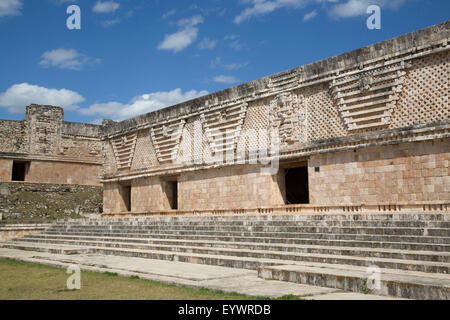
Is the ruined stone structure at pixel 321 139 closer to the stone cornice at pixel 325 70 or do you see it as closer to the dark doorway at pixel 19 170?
the stone cornice at pixel 325 70

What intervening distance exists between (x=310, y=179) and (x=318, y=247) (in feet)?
12.5

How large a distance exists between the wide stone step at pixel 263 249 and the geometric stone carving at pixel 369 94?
3901 mm

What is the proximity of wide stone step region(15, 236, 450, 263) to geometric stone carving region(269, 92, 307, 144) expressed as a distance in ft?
12.8

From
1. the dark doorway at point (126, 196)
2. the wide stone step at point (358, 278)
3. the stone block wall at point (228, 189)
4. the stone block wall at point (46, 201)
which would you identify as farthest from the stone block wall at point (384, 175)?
the stone block wall at point (46, 201)

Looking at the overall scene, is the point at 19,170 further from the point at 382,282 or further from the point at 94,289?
the point at 382,282

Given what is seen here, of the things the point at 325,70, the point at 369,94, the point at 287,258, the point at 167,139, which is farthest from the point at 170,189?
the point at 287,258

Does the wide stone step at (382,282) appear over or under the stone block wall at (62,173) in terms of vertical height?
under

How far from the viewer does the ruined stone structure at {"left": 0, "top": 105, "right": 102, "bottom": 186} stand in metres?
21.7

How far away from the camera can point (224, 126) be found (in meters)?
13.2

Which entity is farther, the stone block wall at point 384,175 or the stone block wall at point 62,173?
the stone block wall at point 62,173

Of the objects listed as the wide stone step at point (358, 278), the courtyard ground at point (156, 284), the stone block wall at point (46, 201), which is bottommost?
the courtyard ground at point (156, 284)

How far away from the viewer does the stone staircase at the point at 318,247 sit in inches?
184
